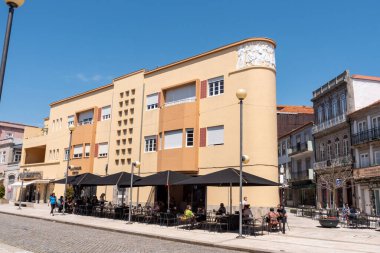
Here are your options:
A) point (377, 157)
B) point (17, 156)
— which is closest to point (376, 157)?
point (377, 157)

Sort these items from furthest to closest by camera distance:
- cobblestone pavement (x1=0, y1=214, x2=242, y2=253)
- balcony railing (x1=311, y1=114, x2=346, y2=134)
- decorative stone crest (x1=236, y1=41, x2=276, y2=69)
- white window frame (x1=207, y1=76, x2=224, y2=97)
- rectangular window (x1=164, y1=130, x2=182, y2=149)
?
1. balcony railing (x1=311, y1=114, x2=346, y2=134)
2. rectangular window (x1=164, y1=130, x2=182, y2=149)
3. white window frame (x1=207, y1=76, x2=224, y2=97)
4. decorative stone crest (x1=236, y1=41, x2=276, y2=69)
5. cobblestone pavement (x1=0, y1=214, x2=242, y2=253)

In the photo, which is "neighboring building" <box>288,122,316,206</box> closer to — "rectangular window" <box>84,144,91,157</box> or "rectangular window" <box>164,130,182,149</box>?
"rectangular window" <box>164,130,182,149</box>

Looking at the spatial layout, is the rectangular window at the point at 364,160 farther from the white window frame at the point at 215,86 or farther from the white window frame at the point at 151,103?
the white window frame at the point at 151,103

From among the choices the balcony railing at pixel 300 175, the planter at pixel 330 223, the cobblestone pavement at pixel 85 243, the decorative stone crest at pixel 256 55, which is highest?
the decorative stone crest at pixel 256 55

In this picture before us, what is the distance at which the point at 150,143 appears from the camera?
27.7 meters

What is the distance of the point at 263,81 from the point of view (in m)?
22.3

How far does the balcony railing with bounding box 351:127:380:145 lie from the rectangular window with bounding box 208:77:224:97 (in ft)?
52.2

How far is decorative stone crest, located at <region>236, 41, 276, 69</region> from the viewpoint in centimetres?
2262

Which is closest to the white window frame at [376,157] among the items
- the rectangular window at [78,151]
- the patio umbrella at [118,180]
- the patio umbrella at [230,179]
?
the patio umbrella at [230,179]

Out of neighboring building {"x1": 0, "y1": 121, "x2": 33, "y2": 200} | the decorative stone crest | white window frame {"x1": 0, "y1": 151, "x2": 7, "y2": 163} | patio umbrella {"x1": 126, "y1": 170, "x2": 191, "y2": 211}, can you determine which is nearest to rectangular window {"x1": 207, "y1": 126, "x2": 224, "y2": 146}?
the decorative stone crest

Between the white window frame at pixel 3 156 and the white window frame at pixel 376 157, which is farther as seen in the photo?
the white window frame at pixel 3 156

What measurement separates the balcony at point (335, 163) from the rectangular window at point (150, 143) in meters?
19.3

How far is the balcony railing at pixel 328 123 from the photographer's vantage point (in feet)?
117

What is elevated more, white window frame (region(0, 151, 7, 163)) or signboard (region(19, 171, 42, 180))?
white window frame (region(0, 151, 7, 163))
